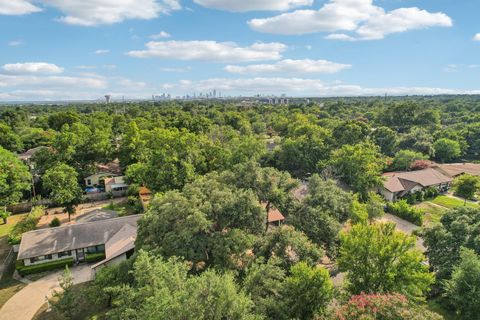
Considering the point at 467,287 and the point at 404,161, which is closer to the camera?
the point at 467,287

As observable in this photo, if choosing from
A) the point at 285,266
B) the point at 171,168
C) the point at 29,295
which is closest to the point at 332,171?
the point at 171,168

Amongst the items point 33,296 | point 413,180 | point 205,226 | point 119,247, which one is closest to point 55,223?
point 33,296

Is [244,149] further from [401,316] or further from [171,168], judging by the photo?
[401,316]

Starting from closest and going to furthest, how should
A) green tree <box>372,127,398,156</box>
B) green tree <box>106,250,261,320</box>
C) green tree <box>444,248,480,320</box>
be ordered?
green tree <box>106,250,261,320</box> < green tree <box>444,248,480,320</box> < green tree <box>372,127,398,156</box>

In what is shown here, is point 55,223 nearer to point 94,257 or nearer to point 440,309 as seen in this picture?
point 94,257

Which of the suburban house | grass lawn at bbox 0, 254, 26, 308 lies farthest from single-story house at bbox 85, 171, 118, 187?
the suburban house

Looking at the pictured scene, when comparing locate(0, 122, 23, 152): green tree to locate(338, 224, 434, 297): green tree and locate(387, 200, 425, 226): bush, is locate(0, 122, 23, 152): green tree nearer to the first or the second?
locate(338, 224, 434, 297): green tree
